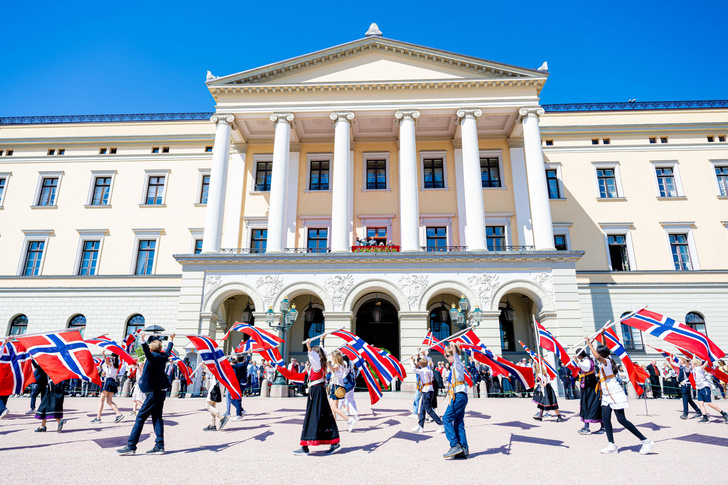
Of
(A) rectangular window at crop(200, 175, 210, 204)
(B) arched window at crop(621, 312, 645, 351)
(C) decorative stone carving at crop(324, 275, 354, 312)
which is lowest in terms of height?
(B) arched window at crop(621, 312, 645, 351)

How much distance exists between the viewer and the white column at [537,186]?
86.1ft

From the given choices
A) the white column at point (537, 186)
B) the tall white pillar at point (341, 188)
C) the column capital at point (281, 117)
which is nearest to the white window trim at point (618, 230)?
the white column at point (537, 186)

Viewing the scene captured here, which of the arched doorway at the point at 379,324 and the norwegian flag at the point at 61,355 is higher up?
the arched doorway at the point at 379,324

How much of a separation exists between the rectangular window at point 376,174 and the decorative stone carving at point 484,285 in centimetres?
955

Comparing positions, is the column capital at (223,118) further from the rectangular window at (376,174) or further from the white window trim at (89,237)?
the white window trim at (89,237)

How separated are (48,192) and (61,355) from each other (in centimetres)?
3013

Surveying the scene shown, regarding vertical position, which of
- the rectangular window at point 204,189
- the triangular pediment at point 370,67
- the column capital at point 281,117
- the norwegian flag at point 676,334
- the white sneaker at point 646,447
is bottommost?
the white sneaker at point 646,447

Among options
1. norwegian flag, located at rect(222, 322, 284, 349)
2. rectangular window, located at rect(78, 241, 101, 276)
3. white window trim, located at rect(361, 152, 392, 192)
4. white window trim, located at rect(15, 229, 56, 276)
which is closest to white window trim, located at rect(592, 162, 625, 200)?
white window trim, located at rect(361, 152, 392, 192)

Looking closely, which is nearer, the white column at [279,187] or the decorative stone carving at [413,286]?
the decorative stone carving at [413,286]

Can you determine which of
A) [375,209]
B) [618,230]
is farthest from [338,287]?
[618,230]

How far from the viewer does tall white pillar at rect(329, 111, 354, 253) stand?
26.5 m

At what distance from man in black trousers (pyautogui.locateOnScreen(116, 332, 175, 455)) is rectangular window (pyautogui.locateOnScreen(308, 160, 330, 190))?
23.6 m

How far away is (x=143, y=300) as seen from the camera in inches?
1225

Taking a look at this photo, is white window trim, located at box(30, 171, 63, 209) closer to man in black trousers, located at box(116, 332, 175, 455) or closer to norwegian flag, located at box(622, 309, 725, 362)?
man in black trousers, located at box(116, 332, 175, 455)
